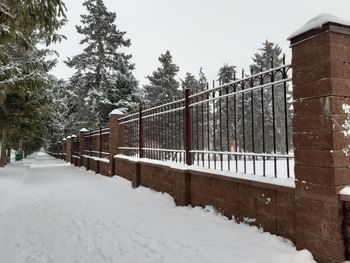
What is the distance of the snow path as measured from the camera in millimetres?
4062

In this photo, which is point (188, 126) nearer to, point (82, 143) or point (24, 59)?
point (24, 59)

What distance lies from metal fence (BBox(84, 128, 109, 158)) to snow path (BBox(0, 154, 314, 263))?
6.67 m

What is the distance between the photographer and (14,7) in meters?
5.44

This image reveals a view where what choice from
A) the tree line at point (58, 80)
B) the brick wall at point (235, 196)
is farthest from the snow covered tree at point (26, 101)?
the brick wall at point (235, 196)

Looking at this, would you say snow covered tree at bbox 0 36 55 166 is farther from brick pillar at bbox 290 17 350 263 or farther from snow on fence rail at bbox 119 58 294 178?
brick pillar at bbox 290 17 350 263

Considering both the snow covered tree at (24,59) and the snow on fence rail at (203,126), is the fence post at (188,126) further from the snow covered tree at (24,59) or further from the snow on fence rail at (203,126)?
the snow covered tree at (24,59)

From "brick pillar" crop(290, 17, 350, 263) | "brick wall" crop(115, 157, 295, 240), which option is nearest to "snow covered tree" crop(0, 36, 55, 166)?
"brick wall" crop(115, 157, 295, 240)

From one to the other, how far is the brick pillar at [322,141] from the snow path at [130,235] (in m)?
0.33

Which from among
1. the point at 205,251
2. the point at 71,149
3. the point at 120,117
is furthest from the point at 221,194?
the point at 71,149

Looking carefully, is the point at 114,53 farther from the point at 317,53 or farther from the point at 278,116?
the point at 317,53

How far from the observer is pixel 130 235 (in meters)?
5.05

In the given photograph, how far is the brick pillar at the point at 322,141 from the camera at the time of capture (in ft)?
11.1

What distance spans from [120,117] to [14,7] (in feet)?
24.6

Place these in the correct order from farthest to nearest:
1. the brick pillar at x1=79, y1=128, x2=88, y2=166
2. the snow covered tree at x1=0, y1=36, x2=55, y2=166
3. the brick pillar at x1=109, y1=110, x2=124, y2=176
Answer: the brick pillar at x1=79, y1=128, x2=88, y2=166 → the snow covered tree at x1=0, y1=36, x2=55, y2=166 → the brick pillar at x1=109, y1=110, x2=124, y2=176
